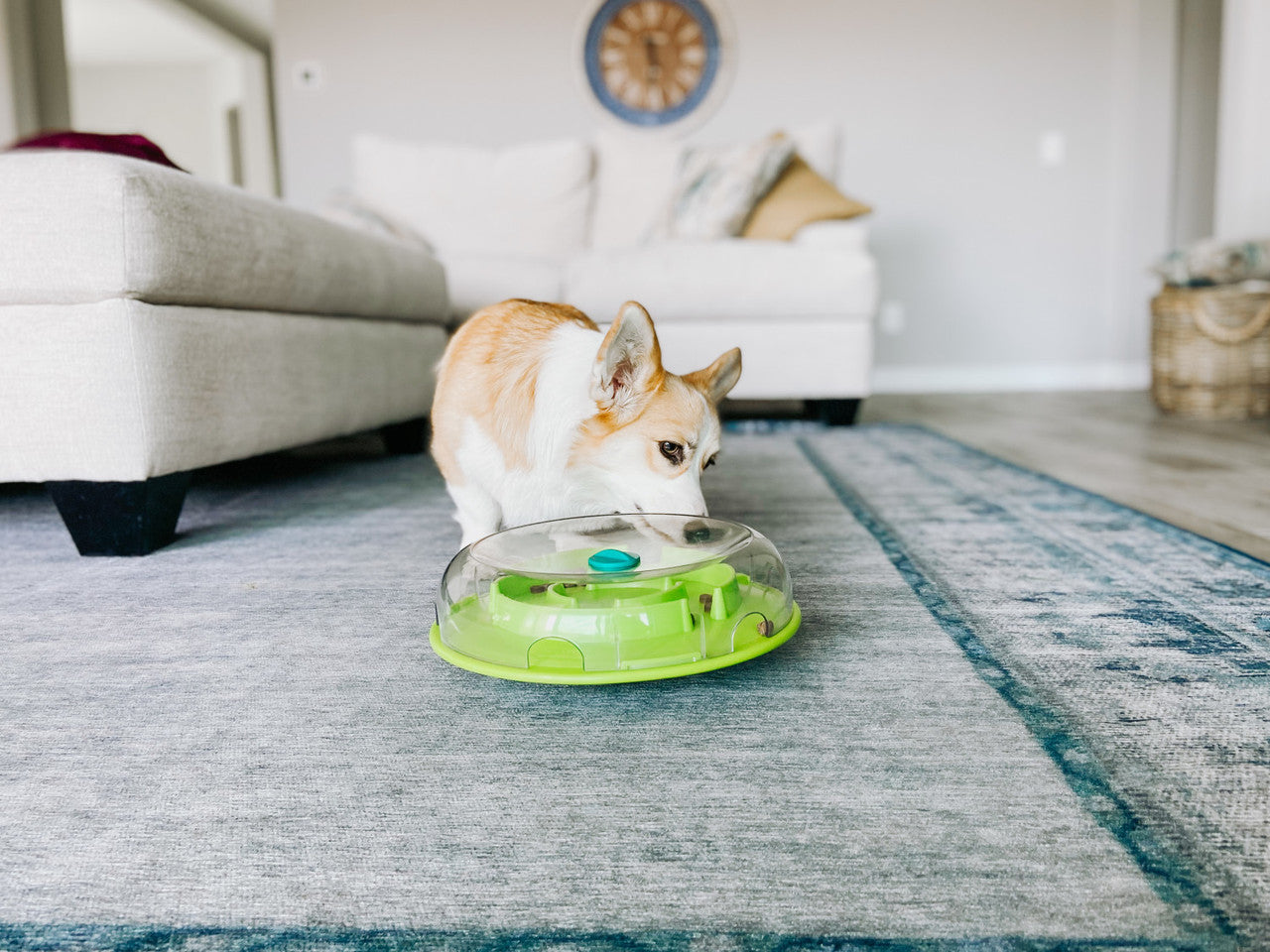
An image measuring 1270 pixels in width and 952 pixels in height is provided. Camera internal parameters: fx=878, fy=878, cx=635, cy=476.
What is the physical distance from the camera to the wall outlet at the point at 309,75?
4.68m

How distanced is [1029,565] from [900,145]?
13.1ft

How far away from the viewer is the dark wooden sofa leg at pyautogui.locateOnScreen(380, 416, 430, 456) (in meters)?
2.55

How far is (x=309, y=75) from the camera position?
15.4 ft

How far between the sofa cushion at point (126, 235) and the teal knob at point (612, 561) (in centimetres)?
91

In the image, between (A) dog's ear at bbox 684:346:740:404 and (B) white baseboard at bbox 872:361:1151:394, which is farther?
(B) white baseboard at bbox 872:361:1151:394

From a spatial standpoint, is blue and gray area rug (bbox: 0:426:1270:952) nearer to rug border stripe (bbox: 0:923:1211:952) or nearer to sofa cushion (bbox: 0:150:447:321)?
rug border stripe (bbox: 0:923:1211:952)

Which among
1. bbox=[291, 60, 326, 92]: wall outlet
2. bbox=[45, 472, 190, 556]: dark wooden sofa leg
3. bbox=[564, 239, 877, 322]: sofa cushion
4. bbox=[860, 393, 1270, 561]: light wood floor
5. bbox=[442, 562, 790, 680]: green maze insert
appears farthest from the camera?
bbox=[291, 60, 326, 92]: wall outlet

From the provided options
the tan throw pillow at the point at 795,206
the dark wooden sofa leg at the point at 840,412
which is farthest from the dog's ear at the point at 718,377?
the tan throw pillow at the point at 795,206

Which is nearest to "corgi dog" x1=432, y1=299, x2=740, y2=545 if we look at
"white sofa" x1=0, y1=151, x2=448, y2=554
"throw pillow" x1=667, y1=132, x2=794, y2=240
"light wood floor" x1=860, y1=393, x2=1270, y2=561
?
"white sofa" x1=0, y1=151, x2=448, y2=554

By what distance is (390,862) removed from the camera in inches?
22.3

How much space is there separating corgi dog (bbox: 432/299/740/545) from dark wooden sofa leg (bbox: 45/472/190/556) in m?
0.47

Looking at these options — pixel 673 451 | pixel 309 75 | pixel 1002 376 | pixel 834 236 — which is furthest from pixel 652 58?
pixel 673 451

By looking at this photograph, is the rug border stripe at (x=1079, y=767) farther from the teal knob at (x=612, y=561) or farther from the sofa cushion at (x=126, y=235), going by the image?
the sofa cushion at (x=126, y=235)

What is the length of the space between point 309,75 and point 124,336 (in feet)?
13.1
